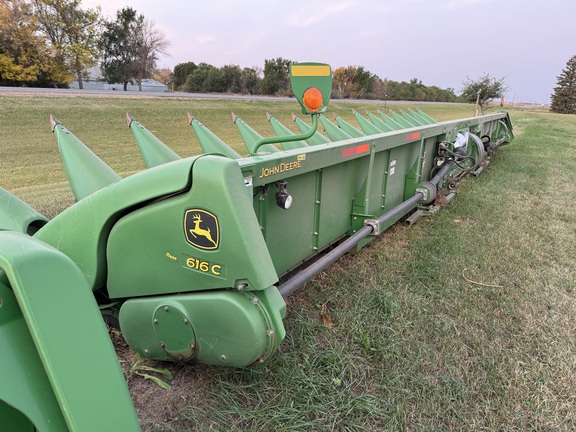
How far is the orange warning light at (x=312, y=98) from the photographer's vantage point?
1.99m

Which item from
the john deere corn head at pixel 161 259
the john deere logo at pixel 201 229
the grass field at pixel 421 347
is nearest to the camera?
the john deere corn head at pixel 161 259

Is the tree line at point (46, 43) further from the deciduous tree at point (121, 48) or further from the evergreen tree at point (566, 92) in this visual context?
the evergreen tree at point (566, 92)

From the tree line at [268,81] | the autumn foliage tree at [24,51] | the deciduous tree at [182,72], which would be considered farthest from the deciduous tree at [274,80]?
the autumn foliage tree at [24,51]

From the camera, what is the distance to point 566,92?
48688mm

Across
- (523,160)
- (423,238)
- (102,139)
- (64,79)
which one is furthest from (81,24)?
(423,238)

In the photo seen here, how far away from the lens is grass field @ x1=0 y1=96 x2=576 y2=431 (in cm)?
195

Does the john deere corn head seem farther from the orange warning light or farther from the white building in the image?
the white building

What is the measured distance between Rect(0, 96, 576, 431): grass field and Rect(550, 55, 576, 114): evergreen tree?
5358 centimetres

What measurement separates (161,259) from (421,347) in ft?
5.12

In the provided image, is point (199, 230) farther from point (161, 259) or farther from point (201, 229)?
point (161, 259)

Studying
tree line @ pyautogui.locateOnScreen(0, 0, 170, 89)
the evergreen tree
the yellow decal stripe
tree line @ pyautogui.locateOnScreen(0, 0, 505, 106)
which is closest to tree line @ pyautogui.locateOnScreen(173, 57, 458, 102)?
tree line @ pyautogui.locateOnScreen(0, 0, 505, 106)

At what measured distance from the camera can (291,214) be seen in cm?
261

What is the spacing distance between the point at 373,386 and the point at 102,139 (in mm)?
11828

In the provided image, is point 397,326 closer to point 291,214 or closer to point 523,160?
point 291,214
